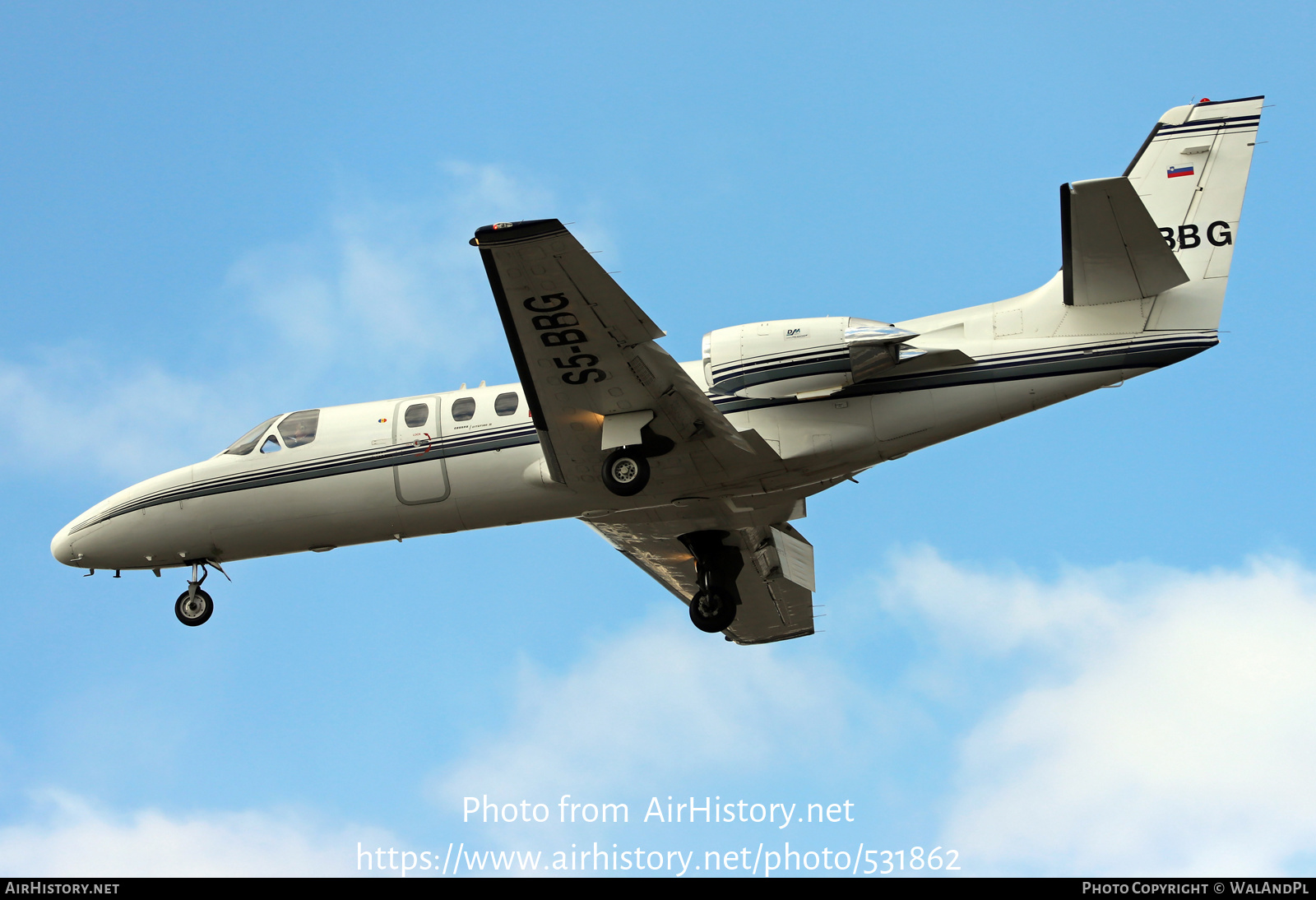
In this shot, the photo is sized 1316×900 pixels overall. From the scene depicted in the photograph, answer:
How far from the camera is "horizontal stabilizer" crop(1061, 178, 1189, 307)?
16562mm

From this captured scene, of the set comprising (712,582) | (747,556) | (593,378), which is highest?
(593,378)

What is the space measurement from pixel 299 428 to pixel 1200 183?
47.7 ft

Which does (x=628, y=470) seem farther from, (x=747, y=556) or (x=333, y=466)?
(x=747, y=556)

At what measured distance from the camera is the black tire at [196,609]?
71.2 ft

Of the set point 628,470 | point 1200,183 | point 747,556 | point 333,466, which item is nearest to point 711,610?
point 747,556

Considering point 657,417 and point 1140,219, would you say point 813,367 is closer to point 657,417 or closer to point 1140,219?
point 657,417

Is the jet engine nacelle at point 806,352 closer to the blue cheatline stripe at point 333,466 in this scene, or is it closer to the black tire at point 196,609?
the blue cheatline stripe at point 333,466

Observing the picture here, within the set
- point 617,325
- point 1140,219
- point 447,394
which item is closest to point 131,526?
point 447,394

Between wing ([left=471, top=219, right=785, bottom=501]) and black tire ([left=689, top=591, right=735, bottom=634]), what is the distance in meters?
3.43

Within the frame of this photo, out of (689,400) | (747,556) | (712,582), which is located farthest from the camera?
(747,556)

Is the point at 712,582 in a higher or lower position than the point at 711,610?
higher

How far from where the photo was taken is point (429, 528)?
2041 cm

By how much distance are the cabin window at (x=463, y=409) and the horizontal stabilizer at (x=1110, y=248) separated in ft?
30.1

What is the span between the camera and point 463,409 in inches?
793
